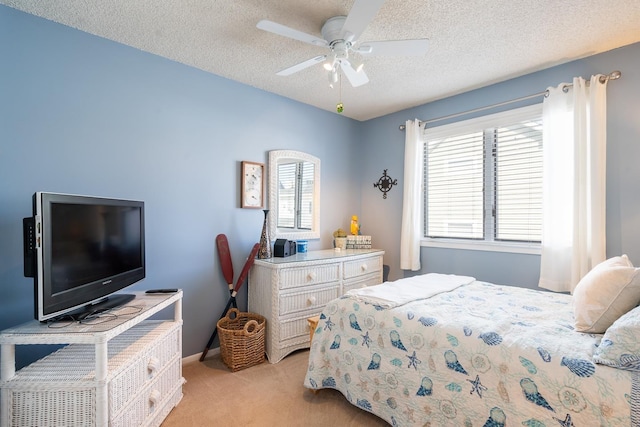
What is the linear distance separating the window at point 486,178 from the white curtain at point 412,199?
0.14 metres

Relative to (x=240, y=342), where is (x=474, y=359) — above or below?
above

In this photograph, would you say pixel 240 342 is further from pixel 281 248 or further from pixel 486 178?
pixel 486 178

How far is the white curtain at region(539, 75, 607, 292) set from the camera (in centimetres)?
229

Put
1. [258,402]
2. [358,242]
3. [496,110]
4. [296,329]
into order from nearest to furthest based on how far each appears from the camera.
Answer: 1. [258,402]
2. [296,329]
3. [496,110]
4. [358,242]

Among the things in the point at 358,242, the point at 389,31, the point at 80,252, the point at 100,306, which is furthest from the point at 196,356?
the point at 389,31

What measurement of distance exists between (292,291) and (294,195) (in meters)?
1.12

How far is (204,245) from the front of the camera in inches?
106

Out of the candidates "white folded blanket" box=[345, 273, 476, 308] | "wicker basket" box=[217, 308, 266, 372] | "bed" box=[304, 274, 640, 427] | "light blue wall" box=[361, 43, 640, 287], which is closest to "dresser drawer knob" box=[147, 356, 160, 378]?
"wicker basket" box=[217, 308, 266, 372]

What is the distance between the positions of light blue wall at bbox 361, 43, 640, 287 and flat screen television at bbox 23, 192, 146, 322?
268 centimetres

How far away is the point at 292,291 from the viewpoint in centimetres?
269

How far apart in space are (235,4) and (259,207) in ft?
5.63

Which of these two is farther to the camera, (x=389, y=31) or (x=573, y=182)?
(x=573, y=182)

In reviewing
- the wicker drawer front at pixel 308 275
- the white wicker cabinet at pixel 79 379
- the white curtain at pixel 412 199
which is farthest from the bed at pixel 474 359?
the white curtain at pixel 412 199

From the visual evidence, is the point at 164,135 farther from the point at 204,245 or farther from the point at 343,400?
the point at 343,400
